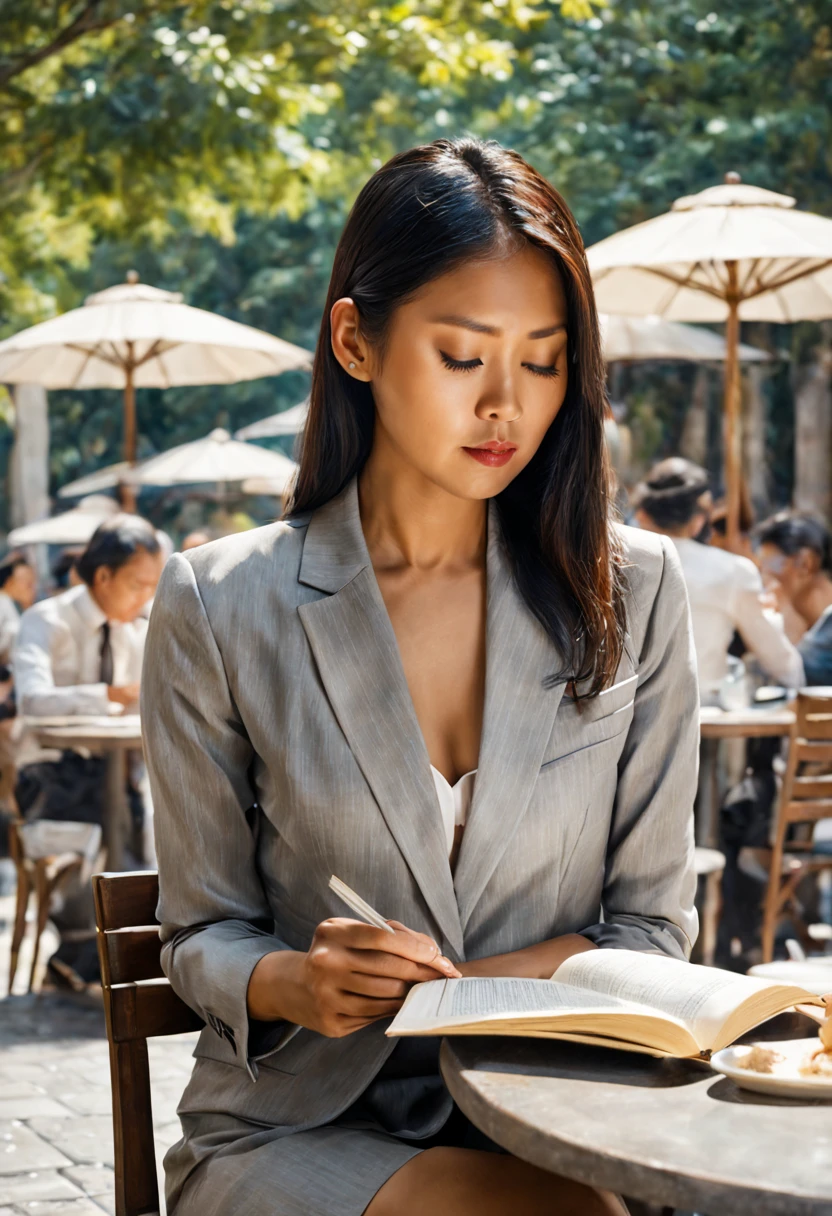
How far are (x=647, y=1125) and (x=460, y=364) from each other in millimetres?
937

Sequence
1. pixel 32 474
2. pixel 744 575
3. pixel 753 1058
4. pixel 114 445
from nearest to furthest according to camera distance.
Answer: pixel 753 1058 → pixel 744 575 → pixel 32 474 → pixel 114 445

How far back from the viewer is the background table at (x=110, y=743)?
20.5 ft

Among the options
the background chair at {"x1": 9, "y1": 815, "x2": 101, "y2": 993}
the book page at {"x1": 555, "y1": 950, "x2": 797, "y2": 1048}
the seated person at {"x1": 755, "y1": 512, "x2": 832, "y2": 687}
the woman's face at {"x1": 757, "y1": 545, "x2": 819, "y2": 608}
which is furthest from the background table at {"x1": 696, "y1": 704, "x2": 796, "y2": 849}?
the book page at {"x1": 555, "y1": 950, "x2": 797, "y2": 1048}

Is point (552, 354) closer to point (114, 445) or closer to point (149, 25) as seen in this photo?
point (149, 25)

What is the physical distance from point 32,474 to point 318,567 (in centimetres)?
2323

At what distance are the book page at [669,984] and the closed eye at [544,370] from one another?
2.28 ft

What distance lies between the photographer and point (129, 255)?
1014 inches

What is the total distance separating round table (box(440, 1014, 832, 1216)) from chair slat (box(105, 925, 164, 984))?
61 centimetres

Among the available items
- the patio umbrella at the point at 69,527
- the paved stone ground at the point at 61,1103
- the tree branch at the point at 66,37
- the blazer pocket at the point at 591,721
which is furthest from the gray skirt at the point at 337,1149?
the patio umbrella at the point at 69,527

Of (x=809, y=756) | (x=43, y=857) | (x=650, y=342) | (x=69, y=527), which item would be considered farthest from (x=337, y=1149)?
(x=69, y=527)

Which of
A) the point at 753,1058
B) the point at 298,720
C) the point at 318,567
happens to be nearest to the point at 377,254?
the point at 318,567

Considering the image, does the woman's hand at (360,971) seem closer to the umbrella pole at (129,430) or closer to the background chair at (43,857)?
the background chair at (43,857)

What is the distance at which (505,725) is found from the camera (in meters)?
2.01

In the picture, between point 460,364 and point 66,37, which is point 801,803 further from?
point 66,37
